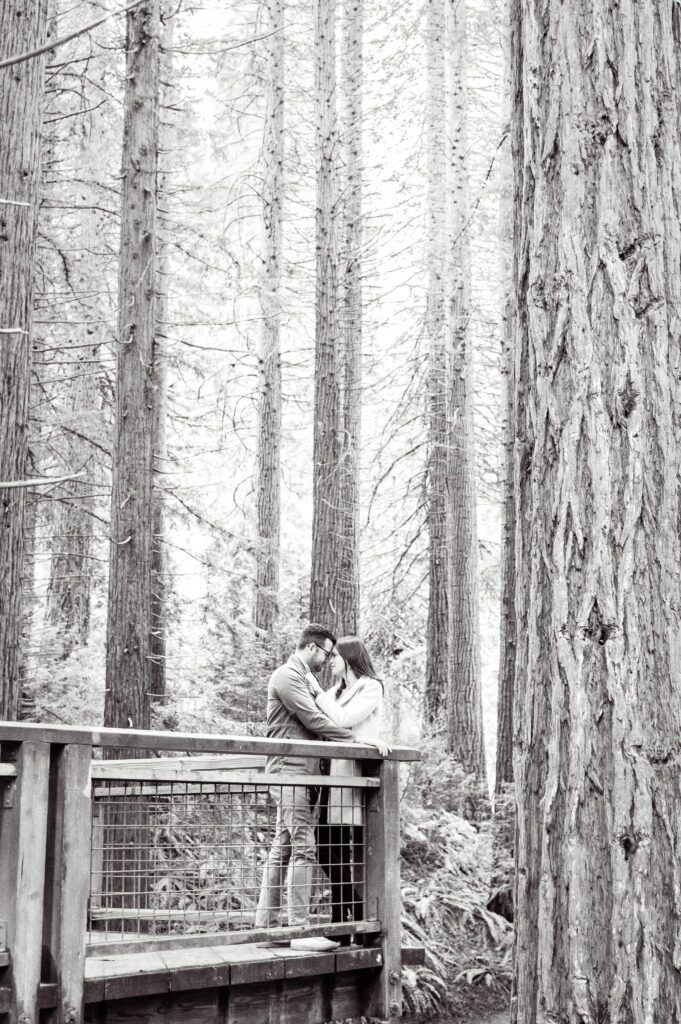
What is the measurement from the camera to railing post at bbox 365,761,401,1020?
603cm

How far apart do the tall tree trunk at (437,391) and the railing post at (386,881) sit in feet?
30.1

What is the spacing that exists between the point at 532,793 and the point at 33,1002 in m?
2.75

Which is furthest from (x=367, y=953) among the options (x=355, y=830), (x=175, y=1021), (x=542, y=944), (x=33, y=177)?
(x=33, y=177)

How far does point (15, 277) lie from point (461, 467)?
Answer: 29.8 feet

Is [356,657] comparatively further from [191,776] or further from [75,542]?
[75,542]

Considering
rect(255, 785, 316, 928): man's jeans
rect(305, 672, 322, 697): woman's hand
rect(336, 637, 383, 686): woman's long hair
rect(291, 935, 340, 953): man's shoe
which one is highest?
rect(336, 637, 383, 686): woman's long hair

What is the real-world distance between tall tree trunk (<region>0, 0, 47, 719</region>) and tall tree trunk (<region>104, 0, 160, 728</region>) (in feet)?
7.20

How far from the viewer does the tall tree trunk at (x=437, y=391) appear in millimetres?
15711

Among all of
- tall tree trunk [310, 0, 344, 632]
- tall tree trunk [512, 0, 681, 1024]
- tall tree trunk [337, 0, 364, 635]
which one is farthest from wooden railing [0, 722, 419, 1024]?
tall tree trunk [337, 0, 364, 635]

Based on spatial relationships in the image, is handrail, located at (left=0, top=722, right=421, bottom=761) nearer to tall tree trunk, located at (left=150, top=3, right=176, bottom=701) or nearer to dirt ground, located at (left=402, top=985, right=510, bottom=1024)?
dirt ground, located at (left=402, top=985, right=510, bottom=1024)

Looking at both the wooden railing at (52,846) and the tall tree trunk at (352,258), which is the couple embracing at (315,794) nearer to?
the wooden railing at (52,846)

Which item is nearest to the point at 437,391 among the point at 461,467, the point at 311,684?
the point at 461,467

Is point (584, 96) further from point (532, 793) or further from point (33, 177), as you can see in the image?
point (33, 177)

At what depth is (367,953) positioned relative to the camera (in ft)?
19.5
